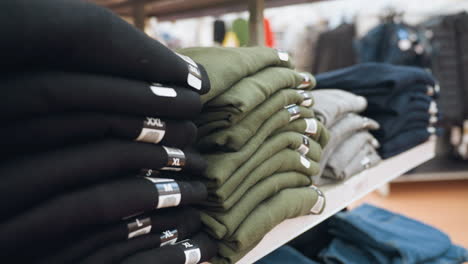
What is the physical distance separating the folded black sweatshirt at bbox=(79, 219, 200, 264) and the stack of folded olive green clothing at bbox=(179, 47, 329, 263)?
0.17ft

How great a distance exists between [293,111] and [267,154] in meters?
0.12

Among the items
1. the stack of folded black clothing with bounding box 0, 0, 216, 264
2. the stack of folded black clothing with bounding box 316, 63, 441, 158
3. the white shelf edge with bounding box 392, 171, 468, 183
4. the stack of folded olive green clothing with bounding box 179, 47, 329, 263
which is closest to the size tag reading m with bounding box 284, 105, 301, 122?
the stack of folded olive green clothing with bounding box 179, 47, 329, 263

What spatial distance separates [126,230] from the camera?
44 cm

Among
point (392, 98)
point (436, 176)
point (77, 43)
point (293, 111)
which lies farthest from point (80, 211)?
point (436, 176)

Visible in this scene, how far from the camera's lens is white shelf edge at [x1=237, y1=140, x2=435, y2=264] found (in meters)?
0.65

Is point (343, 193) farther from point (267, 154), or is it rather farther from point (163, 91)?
point (163, 91)

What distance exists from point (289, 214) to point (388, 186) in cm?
277

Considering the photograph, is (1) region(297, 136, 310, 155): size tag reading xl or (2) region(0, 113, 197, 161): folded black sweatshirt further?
(1) region(297, 136, 310, 155): size tag reading xl

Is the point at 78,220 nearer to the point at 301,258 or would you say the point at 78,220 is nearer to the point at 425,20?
the point at 301,258

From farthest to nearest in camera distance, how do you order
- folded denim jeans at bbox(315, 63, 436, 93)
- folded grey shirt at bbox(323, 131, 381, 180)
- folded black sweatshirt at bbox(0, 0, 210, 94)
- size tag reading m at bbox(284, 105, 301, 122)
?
1. folded denim jeans at bbox(315, 63, 436, 93)
2. folded grey shirt at bbox(323, 131, 381, 180)
3. size tag reading m at bbox(284, 105, 301, 122)
4. folded black sweatshirt at bbox(0, 0, 210, 94)

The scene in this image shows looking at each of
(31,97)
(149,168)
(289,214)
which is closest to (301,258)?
(289,214)

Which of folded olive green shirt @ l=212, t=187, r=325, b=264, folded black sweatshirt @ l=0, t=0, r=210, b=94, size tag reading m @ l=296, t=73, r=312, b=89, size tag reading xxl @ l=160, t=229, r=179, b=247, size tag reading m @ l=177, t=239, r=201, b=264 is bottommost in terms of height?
folded olive green shirt @ l=212, t=187, r=325, b=264

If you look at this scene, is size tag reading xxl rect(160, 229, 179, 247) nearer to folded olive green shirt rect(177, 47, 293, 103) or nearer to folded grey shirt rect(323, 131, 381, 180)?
folded olive green shirt rect(177, 47, 293, 103)

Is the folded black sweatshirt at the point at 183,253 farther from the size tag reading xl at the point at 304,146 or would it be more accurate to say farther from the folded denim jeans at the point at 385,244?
the folded denim jeans at the point at 385,244
